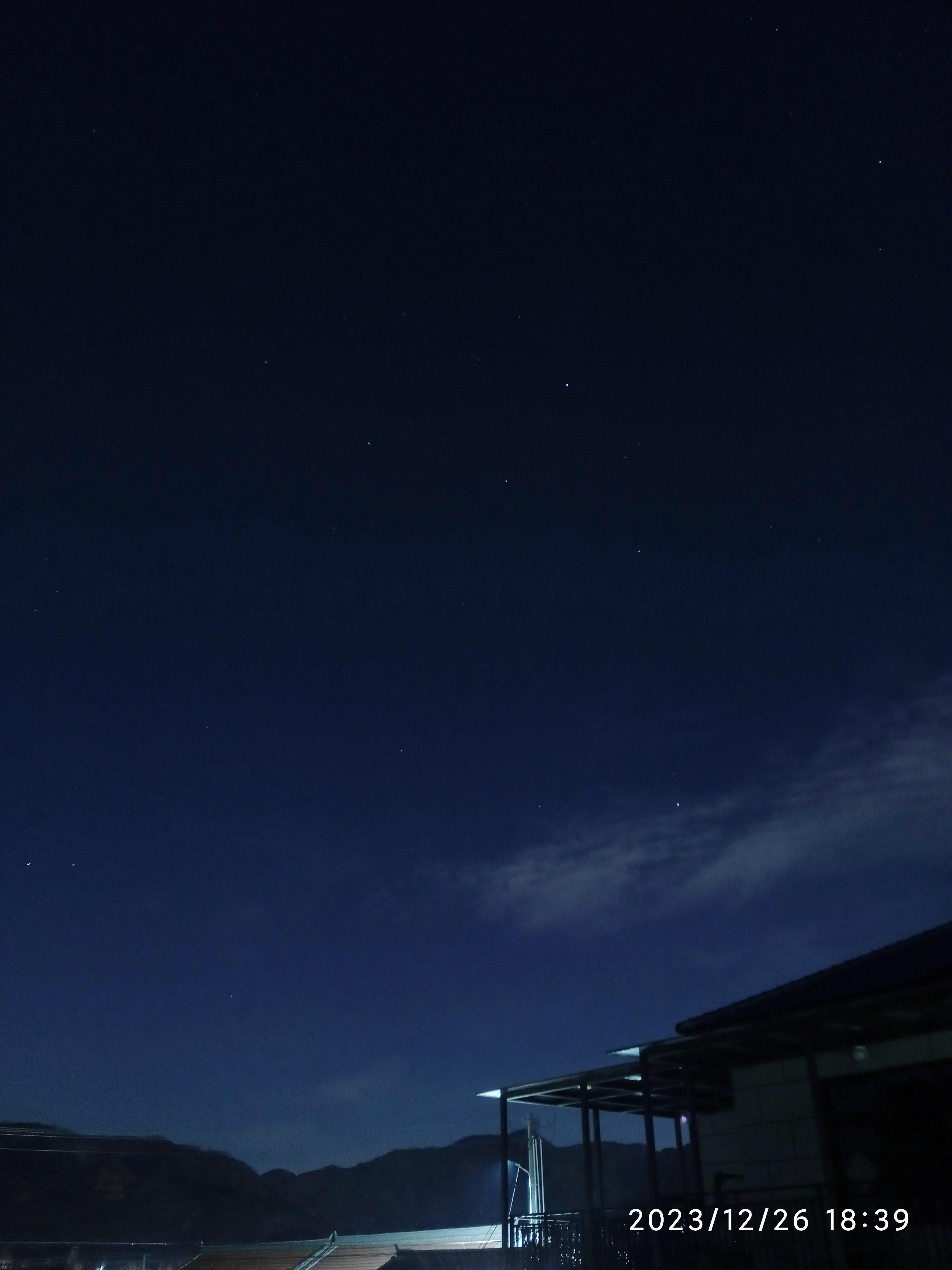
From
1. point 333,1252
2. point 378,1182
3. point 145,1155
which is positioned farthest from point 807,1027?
point 378,1182

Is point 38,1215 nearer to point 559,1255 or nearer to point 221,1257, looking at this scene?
point 221,1257

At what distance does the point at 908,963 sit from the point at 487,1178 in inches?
5109

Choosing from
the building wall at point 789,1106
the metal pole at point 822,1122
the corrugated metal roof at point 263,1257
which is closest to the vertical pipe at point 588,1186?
the building wall at point 789,1106

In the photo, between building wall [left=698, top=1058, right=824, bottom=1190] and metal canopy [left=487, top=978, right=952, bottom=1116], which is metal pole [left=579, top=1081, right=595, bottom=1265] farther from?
building wall [left=698, top=1058, right=824, bottom=1190]

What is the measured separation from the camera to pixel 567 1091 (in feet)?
58.2

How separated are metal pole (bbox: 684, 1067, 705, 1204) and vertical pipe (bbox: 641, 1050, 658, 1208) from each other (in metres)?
0.57

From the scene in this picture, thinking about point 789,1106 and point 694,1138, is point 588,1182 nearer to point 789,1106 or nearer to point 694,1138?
point 694,1138

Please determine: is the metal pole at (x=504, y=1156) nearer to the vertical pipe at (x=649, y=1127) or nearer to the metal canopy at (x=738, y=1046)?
the metal canopy at (x=738, y=1046)

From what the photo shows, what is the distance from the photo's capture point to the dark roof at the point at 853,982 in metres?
12.2
